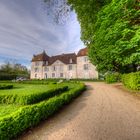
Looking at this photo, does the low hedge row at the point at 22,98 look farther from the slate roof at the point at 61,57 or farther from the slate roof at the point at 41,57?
the slate roof at the point at 41,57

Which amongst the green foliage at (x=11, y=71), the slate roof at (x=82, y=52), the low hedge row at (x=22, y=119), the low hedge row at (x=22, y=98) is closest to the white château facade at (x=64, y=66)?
the slate roof at (x=82, y=52)

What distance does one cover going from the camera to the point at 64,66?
60812 mm

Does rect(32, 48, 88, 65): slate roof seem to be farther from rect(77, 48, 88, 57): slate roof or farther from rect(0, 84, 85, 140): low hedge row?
rect(0, 84, 85, 140): low hedge row

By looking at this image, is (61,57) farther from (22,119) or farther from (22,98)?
(22,119)

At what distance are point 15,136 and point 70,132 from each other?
1.90 meters

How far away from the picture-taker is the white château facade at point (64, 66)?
183ft

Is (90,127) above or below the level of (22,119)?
below

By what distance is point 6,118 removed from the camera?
5758mm

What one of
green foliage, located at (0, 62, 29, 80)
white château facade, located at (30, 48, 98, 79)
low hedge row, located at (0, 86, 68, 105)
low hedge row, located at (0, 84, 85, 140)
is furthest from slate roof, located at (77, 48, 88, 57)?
low hedge row, located at (0, 84, 85, 140)

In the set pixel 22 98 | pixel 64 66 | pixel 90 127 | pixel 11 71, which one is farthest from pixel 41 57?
pixel 90 127

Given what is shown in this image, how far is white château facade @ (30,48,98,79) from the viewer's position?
5575 cm

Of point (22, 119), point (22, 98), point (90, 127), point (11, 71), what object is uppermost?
point (11, 71)

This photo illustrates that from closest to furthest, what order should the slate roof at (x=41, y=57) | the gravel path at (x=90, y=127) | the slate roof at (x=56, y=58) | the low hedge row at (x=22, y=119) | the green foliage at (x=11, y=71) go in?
the low hedge row at (x=22, y=119) < the gravel path at (x=90, y=127) < the green foliage at (x=11, y=71) < the slate roof at (x=56, y=58) < the slate roof at (x=41, y=57)

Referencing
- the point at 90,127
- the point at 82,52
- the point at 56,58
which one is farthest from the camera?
the point at 56,58
